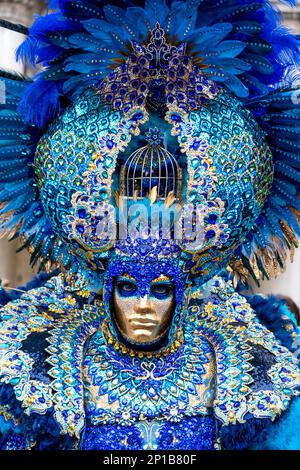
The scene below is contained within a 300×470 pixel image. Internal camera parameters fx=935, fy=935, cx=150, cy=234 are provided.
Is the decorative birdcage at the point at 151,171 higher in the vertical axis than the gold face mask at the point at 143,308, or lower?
higher

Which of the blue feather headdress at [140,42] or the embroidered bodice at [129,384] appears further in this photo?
the embroidered bodice at [129,384]

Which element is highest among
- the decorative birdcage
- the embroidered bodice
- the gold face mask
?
the decorative birdcage

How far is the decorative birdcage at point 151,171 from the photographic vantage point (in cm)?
269

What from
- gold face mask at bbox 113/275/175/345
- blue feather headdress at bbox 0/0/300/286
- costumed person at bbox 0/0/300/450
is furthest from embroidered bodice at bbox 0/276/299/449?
blue feather headdress at bbox 0/0/300/286

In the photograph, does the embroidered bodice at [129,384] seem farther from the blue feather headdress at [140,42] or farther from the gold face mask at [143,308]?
the blue feather headdress at [140,42]

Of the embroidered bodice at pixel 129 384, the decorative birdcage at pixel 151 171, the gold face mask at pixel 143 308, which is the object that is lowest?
the embroidered bodice at pixel 129 384

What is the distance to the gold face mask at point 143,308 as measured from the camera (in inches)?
103

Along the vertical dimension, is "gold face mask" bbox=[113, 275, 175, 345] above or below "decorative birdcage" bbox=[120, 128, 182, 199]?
below

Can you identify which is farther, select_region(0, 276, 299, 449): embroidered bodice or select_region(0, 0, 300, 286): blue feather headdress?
select_region(0, 276, 299, 449): embroidered bodice

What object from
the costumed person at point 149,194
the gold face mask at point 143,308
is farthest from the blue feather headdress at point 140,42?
the gold face mask at point 143,308

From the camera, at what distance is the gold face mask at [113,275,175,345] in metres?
2.62

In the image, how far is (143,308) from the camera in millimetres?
2613

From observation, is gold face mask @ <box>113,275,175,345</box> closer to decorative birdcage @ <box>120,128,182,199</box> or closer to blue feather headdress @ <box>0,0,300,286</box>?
decorative birdcage @ <box>120,128,182,199</box>

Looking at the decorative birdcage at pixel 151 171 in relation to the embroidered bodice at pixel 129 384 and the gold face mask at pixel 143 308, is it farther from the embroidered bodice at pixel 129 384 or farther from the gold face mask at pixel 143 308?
the embroidered bodice at pixel 129 384
